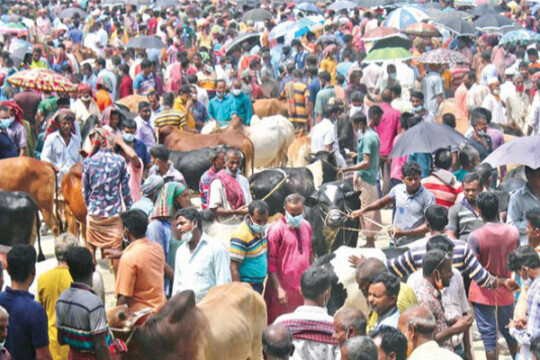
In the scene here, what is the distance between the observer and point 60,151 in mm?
12766

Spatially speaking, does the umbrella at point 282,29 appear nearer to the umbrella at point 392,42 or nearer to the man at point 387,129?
the umbrella at point 392,42

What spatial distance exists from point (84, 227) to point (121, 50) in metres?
11.7

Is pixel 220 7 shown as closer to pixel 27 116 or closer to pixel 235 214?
pixel 27 116

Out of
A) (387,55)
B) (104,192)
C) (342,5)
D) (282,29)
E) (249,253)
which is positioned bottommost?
(342,5)

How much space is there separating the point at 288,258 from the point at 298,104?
1041cm

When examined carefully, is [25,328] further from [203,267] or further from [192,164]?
[192,164]

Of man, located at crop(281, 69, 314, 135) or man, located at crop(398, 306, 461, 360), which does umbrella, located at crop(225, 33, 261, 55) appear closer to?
man, located at crop(281, 69, 314, 135)

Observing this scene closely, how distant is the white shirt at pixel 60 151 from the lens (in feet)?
41.8

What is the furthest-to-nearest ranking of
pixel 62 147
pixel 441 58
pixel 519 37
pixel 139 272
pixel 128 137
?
pixel 519 37, pixel 441 58, pixel 62 147, pixel 128 137, pixel 139 272

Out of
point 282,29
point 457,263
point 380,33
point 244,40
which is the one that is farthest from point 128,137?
point 282,29

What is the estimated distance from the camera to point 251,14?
3022 cm

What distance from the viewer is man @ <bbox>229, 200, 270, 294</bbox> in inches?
343

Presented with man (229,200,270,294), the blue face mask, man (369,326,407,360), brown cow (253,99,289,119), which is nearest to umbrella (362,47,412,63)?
brown cow (253,99,289,119)

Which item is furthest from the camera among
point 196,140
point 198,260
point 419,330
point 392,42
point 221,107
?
point 392,42
